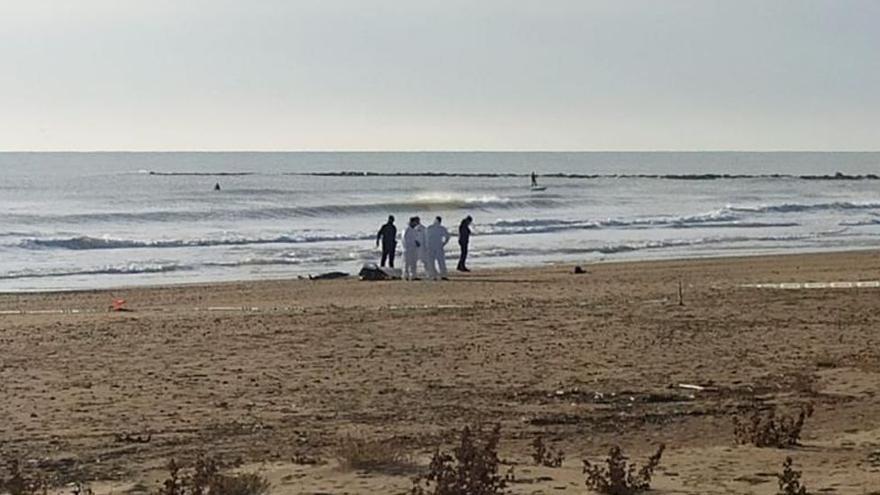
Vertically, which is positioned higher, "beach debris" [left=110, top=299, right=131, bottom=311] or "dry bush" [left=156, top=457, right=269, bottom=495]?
"dry bush" [left=156, top=457, right=269, bottom=495]

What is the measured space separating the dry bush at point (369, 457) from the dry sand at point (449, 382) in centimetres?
15

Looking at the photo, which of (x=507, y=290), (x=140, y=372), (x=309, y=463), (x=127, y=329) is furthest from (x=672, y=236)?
(x=309, y=463)

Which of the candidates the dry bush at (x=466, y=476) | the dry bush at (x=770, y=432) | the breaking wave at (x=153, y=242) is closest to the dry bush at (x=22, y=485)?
the dry bush at (x=466, y=476)

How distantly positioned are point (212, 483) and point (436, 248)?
20837mm

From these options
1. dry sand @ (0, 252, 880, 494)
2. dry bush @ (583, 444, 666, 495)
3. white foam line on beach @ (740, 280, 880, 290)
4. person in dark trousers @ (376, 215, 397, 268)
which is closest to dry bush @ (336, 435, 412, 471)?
dry sand @ (0, 252, 880, 494)

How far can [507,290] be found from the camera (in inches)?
967

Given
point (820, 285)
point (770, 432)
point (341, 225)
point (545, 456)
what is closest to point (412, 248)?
point (820, 285)

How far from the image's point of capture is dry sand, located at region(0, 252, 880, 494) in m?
9.52

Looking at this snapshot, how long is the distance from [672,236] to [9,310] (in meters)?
29.3

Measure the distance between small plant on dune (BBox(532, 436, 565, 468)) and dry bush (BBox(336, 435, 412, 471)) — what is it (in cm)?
83

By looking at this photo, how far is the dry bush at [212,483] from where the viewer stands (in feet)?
25.5

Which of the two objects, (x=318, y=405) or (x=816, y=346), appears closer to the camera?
(x=318, y=405)

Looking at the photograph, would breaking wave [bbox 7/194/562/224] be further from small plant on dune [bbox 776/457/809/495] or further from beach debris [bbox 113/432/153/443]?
small plant on dune [bbox 776/457/809/495]

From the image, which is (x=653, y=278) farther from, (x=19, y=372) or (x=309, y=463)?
(x=309, y=463)
